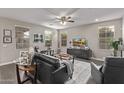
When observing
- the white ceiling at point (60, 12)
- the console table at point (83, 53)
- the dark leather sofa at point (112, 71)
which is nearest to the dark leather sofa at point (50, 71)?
the dark leather sofa at point (112, 71)

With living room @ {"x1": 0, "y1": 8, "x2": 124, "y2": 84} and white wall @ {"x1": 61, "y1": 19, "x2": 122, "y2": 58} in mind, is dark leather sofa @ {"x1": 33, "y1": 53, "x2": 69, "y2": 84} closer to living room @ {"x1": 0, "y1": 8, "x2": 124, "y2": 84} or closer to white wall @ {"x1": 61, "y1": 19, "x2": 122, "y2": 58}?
living room @ {"x1": 0, "y1": 8, "x2": 124, "y2": 84}

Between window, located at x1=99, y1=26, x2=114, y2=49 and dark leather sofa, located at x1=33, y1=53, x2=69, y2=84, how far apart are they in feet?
14.8

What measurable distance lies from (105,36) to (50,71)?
524 cm

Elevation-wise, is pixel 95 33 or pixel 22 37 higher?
pixel 95 33

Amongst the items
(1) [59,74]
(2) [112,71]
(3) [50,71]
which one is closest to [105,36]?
(2) [112,71]

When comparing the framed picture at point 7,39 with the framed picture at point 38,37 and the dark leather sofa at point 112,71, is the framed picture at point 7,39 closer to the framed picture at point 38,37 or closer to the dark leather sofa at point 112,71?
the framed picture at point 38,37

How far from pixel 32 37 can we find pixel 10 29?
69.0 inches

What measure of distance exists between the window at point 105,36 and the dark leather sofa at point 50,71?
14.8ft

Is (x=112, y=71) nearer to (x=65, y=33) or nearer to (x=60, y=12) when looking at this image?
(x=60, y=12)

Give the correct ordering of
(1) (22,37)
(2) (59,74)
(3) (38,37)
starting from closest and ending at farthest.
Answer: (2) (59,74) < (1) (22,37) < (3) (38,37)

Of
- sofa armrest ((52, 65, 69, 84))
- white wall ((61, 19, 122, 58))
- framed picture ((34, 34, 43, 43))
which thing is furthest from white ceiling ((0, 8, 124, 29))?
framed picture ((34, 34, 43, 43))

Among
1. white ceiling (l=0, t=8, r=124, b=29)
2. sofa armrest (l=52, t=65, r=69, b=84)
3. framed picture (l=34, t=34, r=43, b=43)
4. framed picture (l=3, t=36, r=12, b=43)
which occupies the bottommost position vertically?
sofa armrest (l=52, t=65, r=69, b=84)

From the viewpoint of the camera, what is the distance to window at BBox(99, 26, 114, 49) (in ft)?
21.3

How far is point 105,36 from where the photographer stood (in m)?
6.79
